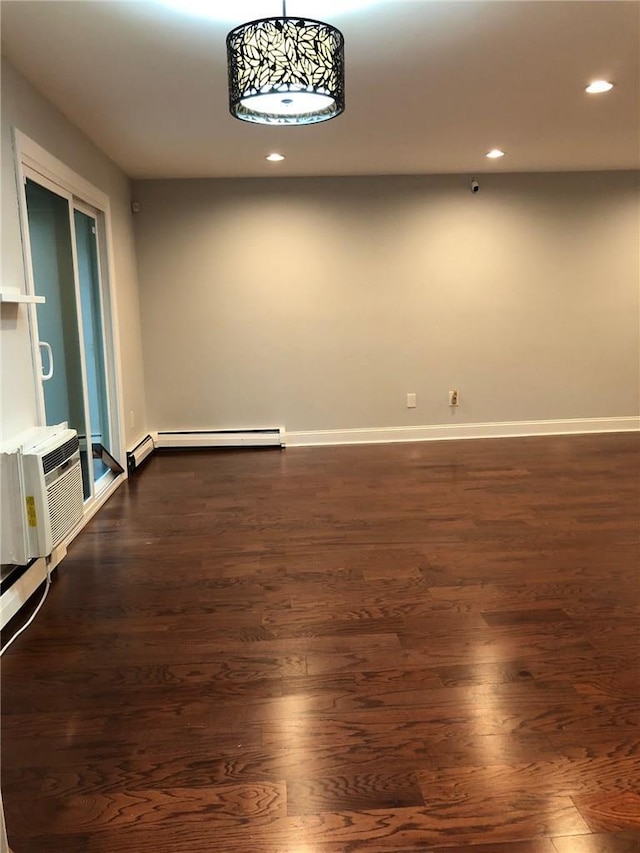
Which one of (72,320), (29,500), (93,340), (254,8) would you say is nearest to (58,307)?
(72,320)

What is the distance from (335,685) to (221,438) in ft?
12.3

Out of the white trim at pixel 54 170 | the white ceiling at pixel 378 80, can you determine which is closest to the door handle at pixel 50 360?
the white trim at pixel 54 170

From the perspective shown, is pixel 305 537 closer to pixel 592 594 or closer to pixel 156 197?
pixel 592 594

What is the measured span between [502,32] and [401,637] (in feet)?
8.15

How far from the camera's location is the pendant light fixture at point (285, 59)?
6.73 feet

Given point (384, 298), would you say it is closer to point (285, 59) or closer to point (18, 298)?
point (18, 298)

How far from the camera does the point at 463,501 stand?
4023mm

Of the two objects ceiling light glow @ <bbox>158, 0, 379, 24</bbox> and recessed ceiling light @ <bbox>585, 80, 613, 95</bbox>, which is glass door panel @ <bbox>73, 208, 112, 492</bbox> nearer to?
ceiling light glow @ <bbox>158, 0, 379, 24</bbox>

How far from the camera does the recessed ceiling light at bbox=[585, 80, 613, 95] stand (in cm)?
325

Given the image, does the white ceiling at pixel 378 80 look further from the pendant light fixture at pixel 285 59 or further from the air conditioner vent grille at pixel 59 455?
the air conditioner vent grille at pixel 59 455

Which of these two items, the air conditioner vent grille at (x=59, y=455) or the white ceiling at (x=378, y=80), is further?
the air conditioner vent grille at (x=59, y=455)

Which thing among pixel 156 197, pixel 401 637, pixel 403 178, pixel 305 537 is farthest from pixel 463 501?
pixel 156 197

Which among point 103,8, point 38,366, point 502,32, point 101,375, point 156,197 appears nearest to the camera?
point 103,8

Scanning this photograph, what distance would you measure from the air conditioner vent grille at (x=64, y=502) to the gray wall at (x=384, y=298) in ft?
8.87
